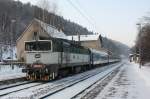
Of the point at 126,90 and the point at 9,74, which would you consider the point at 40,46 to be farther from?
the point at 126,90

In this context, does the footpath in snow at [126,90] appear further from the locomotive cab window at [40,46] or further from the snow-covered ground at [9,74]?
the snow-covered ground at [9,74]

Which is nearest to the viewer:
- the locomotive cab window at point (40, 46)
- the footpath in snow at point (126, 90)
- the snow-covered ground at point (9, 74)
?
the footpath in snow at point (126, 90)

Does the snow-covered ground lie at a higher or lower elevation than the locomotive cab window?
lower

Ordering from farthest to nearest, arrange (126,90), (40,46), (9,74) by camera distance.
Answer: (9,74) → (40,46) → (126,90)

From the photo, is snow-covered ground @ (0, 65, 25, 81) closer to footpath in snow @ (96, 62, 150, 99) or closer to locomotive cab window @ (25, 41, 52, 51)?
locomotive cab window @ (25, 41, 52, 51)

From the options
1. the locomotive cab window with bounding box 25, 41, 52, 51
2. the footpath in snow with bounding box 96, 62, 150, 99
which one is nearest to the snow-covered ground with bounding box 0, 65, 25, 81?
the locomotive cab window with bounding box 25, 41, 52, 51


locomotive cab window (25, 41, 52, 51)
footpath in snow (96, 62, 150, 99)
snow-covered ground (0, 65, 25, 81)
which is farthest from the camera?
snow-covered ground (0, 65, 25, 81)

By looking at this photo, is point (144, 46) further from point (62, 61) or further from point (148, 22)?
point (62, 61)

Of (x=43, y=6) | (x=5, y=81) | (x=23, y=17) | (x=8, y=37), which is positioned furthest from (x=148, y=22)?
(x=23, y=17)

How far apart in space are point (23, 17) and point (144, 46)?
104 m

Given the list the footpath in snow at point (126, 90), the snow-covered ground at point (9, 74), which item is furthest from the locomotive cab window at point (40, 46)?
the footpath in snow at point (126, 90)

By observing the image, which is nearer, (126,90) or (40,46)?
(126,90)

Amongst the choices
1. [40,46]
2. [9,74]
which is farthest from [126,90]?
[9,74]

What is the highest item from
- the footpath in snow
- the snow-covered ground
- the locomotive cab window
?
the locomotive cab window
